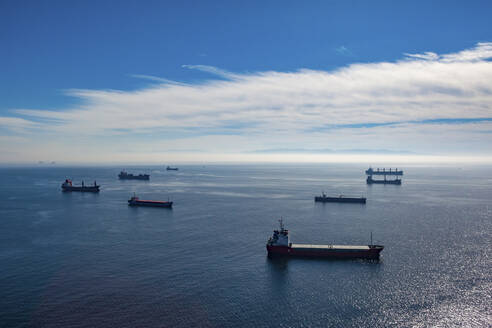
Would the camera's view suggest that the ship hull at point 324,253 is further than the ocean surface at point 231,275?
Yes

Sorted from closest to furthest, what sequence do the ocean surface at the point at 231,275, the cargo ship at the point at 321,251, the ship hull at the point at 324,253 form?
the ocean surface at the point at 231,275, the cargo ship at the point at 321,251, the ship hull at the point at 324,253

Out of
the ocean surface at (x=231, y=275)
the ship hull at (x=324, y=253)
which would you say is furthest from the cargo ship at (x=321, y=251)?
the ocean surface at (x=231, y=275)

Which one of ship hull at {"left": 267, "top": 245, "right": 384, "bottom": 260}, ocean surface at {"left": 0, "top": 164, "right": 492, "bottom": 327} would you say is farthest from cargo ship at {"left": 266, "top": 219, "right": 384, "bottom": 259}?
ocean surface at {"left": 0, "top": 164, "right": 492, "bottom": 327}

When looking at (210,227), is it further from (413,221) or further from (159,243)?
(413,221)

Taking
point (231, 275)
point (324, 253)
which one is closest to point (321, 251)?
point (324, 253)

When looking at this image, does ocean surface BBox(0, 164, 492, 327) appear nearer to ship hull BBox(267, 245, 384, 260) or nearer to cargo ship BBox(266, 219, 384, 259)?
ship hull BBox(267, 245, 384, 260)

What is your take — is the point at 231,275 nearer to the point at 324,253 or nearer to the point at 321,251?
the point at 321,251

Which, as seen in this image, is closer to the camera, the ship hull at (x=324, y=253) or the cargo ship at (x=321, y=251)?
the cargo ship at (x=321, y=251)

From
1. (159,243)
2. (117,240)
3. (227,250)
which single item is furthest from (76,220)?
(227,250)

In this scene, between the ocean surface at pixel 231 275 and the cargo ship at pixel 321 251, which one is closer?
the ocean surface at pixel 231 275

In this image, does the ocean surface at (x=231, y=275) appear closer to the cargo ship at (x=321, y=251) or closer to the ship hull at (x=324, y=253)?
the ship hull at (x=324, y=253)

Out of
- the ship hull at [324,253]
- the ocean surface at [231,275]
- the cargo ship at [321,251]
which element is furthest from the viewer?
the ship hull at [324,253]

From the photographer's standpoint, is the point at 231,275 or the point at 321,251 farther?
the point at 321,251
